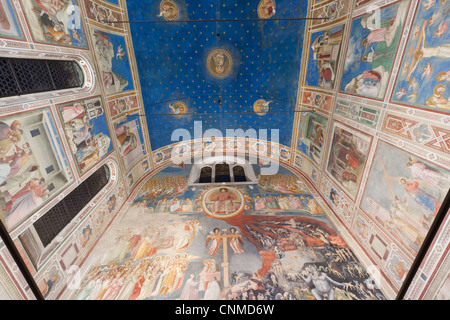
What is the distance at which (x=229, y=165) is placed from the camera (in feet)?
42.3

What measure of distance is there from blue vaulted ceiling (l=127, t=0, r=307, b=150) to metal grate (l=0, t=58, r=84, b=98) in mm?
3263

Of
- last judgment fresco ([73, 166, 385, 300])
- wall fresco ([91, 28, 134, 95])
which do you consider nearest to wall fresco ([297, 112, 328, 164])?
last judgment fresco ([73, 166, 385, 300])

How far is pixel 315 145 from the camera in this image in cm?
1058

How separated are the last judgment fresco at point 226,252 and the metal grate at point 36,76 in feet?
19.2

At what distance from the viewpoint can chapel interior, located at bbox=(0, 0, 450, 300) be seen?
5.61m

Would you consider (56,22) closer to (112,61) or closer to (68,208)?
(112,61)

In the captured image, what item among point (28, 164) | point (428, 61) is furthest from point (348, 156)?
point (28, 164)

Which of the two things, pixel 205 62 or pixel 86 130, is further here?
pixel 205 62

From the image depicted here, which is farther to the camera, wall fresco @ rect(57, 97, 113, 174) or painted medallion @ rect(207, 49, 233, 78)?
painted medallion @ rect(207, 49, 233, 78)

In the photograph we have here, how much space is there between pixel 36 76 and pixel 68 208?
14.7 feet

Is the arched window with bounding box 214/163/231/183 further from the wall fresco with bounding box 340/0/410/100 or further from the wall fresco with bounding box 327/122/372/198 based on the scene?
the wall fresco with bounding box 340/0/410/100

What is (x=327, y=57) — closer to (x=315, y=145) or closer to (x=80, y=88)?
(x=315, y=145)

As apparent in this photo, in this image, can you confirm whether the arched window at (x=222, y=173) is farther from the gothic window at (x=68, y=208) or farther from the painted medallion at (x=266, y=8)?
the painted medallion at (x=266, y=8)

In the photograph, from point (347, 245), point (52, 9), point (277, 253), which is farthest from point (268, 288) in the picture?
point (52, 9)
